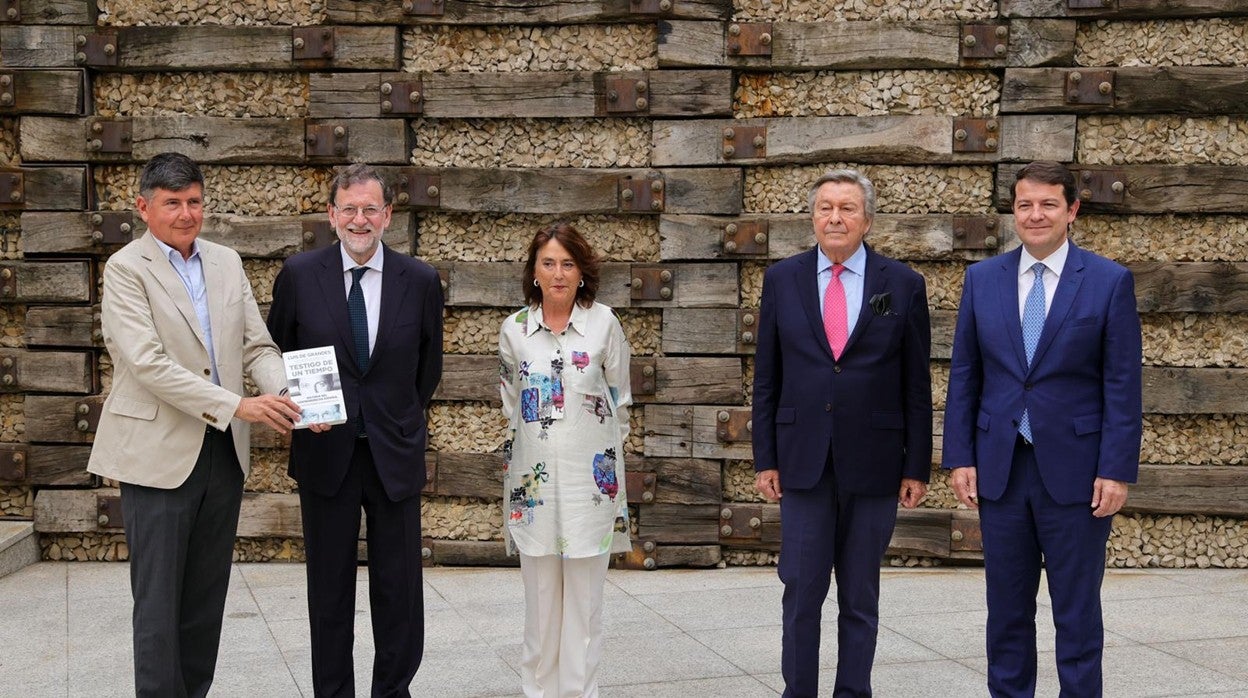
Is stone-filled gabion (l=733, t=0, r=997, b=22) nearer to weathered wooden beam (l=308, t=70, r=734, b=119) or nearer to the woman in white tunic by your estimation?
weathered wooden beam (l=308, t=70, r=734, b=119)

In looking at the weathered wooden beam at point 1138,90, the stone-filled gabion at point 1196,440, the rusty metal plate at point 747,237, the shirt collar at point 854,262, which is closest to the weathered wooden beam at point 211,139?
the rusty metal plate at point 747,237

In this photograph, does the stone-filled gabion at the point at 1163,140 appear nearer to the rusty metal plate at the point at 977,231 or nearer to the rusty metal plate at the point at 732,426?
the rusty metal plate at the point at 977,231

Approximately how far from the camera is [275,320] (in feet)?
14.9

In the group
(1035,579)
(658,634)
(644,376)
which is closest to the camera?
(1035,579)

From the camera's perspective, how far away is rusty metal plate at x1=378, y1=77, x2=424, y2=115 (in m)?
7.01

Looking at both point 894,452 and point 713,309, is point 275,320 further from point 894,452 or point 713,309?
point 713,309

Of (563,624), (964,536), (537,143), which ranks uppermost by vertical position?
(537,143)

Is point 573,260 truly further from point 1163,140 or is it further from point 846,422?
point 1163,140

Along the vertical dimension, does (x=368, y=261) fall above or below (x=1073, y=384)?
above

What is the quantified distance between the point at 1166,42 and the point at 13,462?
6.63 metres

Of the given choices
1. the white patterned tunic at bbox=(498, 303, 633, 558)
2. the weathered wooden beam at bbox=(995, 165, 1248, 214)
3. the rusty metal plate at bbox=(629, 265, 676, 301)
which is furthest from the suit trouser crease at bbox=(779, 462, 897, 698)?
the weathered wooden beam at bbox=(995, 165, 1248, 214)

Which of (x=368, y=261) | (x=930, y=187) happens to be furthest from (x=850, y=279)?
(x=930, y=187)

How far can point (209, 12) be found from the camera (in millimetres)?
7113

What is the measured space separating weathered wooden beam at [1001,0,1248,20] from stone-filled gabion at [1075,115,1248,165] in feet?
1.74
